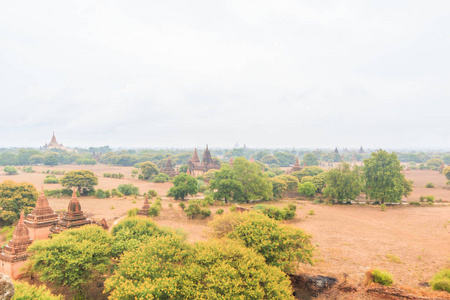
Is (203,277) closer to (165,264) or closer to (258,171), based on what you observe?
(165,264)

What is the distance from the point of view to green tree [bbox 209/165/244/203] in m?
33.2

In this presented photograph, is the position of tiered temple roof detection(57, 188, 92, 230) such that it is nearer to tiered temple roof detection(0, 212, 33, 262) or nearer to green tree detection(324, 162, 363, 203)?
tiered temple roof detection(0, 212, 33, 262)

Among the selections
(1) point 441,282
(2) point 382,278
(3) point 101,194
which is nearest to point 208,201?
(3) point 101,194

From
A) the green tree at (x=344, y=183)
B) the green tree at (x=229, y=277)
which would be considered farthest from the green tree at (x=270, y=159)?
the green tree at (x=229, y=277)

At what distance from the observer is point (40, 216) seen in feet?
56.9

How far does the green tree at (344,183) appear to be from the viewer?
32625mm

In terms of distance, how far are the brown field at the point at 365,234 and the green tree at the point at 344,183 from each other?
1.88 meters

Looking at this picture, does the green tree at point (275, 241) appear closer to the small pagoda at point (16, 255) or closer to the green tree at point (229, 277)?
the green tree at point (229, 277)

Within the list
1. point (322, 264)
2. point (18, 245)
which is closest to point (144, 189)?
point (18, 245)

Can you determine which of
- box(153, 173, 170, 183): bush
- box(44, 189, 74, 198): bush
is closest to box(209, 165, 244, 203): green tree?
box(44, 189, 74, 198): bush

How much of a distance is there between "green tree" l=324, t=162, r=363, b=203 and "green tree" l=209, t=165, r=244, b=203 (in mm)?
12296

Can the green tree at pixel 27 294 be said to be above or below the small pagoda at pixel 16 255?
above

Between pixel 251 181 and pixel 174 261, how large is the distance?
24.3 metres

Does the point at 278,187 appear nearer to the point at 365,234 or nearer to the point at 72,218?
the point at 365,234
